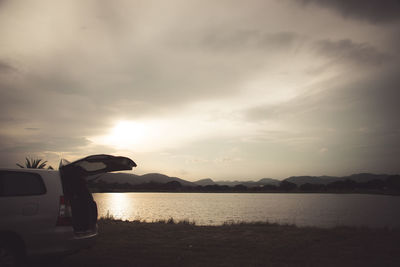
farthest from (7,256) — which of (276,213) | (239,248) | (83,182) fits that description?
(276,213)

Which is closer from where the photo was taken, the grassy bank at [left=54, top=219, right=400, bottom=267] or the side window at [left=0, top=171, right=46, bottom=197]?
the side window at [left=0, top=171, right=46, bottom=197]

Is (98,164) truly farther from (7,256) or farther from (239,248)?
(239,248)

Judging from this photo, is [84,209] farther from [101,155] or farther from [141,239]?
[141,239]

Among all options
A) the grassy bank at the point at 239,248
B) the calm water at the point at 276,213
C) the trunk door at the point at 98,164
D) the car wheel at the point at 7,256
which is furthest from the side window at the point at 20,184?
the calm water at the point at 276,213

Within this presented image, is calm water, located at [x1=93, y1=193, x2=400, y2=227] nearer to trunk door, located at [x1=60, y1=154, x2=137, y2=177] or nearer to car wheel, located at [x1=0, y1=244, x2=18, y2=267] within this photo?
trunk door, located at [x1=60, y1=154, x2=137, y2=177]

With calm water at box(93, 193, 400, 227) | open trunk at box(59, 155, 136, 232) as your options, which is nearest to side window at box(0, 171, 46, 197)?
open trunk at box(59, 155, 136, 232)

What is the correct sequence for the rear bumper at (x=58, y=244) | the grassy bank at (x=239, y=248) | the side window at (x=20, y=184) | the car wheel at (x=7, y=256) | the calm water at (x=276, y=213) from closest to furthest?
the car wheel at (x=7, y=256)
the rear bumper at (x=58, y=244)
the side window at (x=20, y=184)
the grassy bank at (x=239, y=248)
the calm water at (x=276, y=213)

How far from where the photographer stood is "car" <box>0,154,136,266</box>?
5.33 metres

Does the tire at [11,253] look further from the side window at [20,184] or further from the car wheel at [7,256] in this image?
the side window at [20,184]

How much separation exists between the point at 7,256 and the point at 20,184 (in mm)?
1378

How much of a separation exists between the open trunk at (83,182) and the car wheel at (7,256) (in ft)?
3.90

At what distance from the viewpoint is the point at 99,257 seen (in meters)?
7.75

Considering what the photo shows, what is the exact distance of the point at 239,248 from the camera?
30.1ft

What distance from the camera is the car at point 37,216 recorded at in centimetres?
533
